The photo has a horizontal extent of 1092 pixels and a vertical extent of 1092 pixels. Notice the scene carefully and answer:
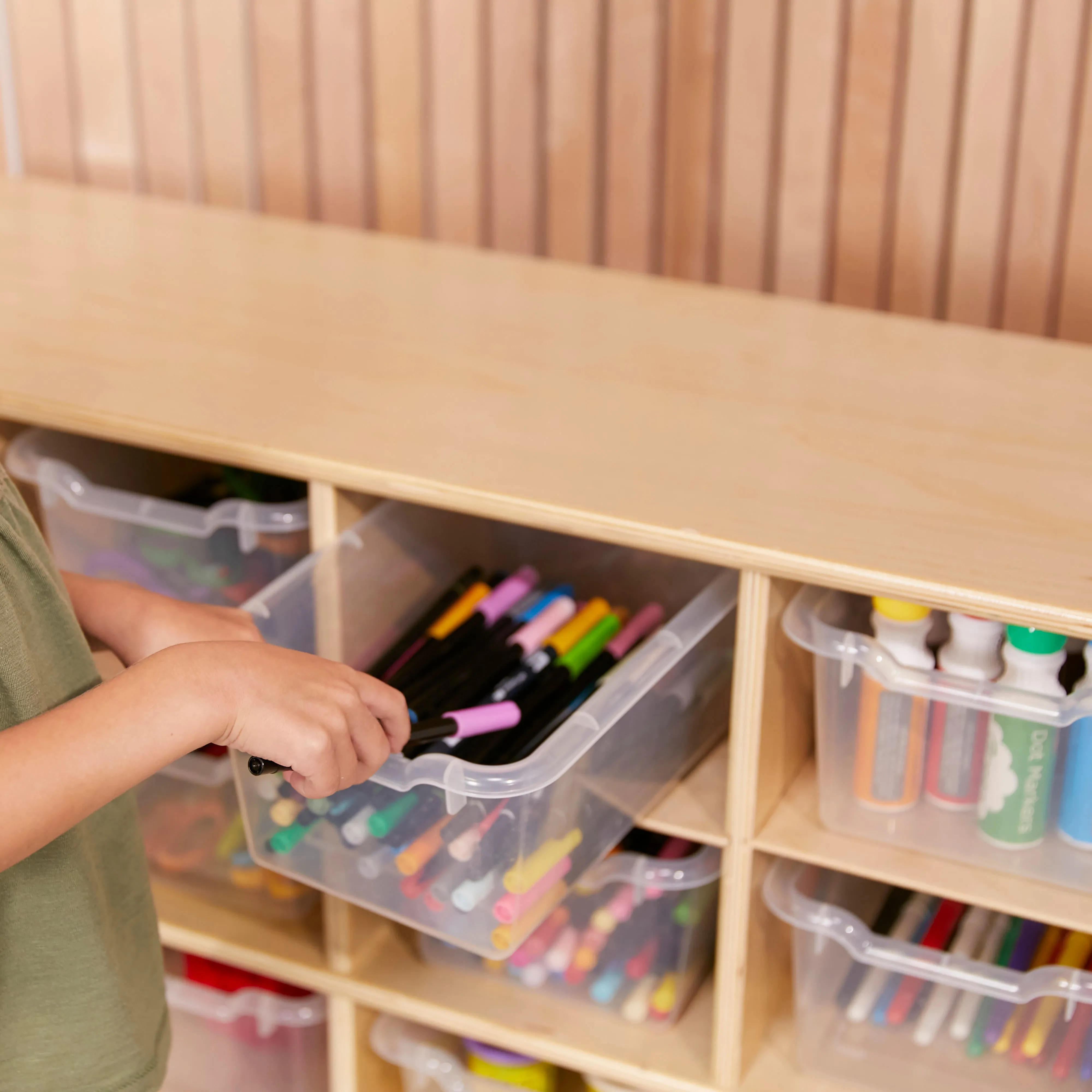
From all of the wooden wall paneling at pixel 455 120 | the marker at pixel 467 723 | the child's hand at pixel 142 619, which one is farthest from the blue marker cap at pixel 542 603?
the wooden wall paneling at pixel 455 120

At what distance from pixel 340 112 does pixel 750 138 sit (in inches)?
18.7

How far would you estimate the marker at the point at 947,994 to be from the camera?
933mm

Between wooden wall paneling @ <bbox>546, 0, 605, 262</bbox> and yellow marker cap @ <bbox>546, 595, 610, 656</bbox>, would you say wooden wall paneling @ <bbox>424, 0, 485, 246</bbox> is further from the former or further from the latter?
yellow marker cap @ <bbox>546, 595, 610, 656</bbox>

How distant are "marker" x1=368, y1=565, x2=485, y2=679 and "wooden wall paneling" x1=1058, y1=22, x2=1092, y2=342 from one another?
2.16ft

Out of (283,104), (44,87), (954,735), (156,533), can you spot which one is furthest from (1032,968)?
(44,87)

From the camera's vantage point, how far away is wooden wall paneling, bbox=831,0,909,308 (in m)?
1.29

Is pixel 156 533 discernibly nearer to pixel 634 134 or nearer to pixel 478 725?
pixel 478 725

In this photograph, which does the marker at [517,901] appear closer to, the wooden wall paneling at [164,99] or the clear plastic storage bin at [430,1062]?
the clear plastic storage bin at [430,1062]

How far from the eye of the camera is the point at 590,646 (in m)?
0.97

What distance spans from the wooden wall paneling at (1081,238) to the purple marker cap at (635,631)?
0.56 m

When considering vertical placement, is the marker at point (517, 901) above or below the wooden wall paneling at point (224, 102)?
below

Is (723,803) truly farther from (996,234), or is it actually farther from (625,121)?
(625,121)

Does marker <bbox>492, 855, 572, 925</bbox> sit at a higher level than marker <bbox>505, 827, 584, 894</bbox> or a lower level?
lower

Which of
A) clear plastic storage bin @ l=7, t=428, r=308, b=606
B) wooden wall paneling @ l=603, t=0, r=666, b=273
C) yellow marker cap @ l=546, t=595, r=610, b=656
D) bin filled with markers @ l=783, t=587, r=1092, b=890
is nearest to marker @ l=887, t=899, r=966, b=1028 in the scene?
bin filled with markers @ l=783, t=587, r=1092, b=890
